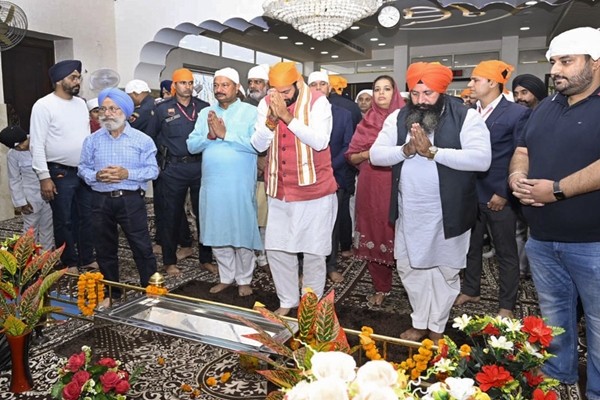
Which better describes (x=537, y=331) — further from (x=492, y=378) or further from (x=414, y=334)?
(x=414, y=334)

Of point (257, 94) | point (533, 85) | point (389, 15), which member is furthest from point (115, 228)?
point (389, 15)

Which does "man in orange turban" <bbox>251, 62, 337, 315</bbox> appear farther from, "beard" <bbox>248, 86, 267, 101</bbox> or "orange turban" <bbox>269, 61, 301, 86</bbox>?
"beard" <bbox>248, 86, 267, 101</bbox>

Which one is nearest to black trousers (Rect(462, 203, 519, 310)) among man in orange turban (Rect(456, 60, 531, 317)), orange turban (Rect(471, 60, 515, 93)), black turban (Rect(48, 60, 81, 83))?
man in orange turban (Rect(456, 60, 531, 317))

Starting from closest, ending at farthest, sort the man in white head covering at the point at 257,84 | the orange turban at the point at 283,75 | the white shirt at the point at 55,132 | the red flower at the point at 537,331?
1. the red flower at the point at 537,331
2. the orange turban at the point at 283,75
3. the white shirt at the point at 55,132
4. the man in white head covering at the point at 257,84

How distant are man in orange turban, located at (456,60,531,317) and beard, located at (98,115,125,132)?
2295 mm

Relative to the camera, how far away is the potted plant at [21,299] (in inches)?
76.3

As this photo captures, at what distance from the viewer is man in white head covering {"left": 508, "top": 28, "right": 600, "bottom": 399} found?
6.35 feet

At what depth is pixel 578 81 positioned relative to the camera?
1.95 m

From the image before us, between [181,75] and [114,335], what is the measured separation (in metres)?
2.34

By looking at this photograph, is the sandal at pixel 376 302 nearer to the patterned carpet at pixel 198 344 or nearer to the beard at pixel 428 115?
the patterned carpet at pixel 198 344

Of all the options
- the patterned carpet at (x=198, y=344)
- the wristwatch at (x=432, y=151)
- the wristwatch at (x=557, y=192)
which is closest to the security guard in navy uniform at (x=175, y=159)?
the patterned carpet at (x=198, y=344)

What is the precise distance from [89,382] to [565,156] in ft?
6.13

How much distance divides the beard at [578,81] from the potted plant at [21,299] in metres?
2.08

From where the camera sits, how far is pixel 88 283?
2518 mm
